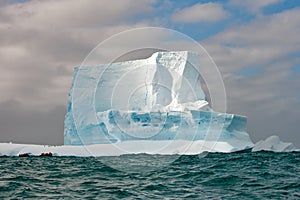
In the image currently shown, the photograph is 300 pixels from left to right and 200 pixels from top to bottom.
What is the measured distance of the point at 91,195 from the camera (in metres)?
7.14

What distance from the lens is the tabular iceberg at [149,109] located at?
30.8 m

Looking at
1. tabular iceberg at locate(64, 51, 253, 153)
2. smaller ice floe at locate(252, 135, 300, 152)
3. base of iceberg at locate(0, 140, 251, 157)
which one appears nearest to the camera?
base of iceberg at locate(0, 140, 251, 157)

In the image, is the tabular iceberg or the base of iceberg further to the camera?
the tabular iceberg

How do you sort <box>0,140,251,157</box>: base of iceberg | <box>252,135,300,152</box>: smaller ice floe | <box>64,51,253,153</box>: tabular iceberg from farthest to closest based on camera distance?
1. <box>252,135,300,152</box>: smaller ice floe
2. <box>64,51,253,153</box>: tabular iceberg
3. <box>0,140,251,157</box>: base of iceberg

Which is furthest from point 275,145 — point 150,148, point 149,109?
point 150,148

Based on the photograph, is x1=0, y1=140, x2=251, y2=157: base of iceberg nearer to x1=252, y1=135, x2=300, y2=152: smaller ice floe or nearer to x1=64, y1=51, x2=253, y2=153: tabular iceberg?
x1=64, y1=51, x2=253, y2=153: tabular iceberg

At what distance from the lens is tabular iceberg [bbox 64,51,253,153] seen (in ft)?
101

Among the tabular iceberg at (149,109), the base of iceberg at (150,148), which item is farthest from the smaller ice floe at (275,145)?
the base of iceberg at (150,148)

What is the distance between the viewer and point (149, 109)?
32.6m

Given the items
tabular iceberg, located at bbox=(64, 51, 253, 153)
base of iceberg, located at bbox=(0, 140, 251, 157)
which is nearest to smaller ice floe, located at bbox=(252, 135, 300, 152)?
tabular iceberg, located at bbox=(64, 51, 253, 153)

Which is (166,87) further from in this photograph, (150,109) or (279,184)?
(279,184)

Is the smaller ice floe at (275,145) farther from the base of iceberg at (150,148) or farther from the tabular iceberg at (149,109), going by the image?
the base of iceberg at (150,148)

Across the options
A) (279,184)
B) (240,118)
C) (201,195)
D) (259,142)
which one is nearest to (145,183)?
(201,195)

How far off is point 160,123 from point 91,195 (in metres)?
23.9
